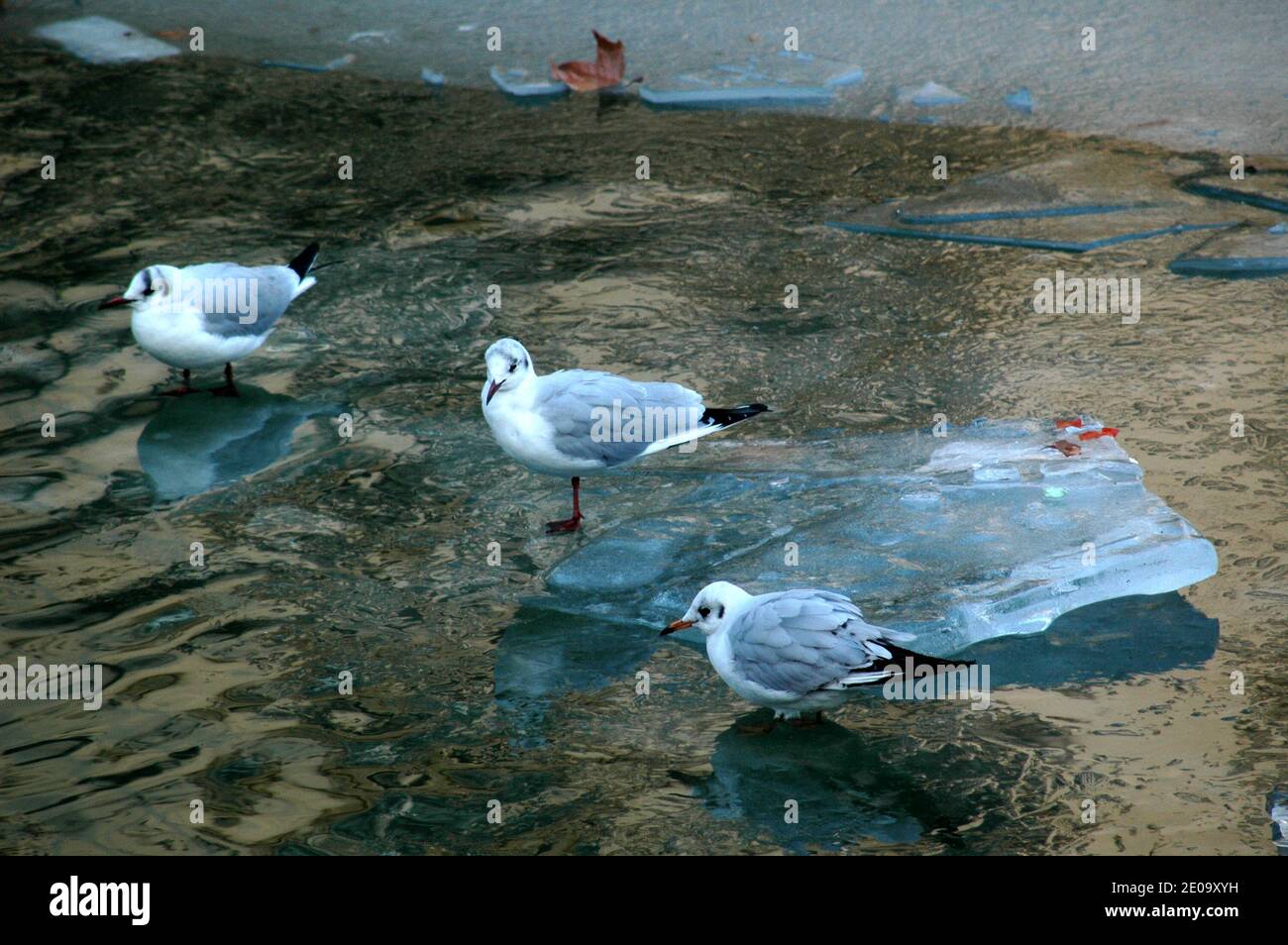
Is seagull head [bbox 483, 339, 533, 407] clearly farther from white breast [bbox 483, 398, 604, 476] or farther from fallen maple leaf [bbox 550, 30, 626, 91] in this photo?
fallen maple leaf [bbox 550, 30, 626, 91]

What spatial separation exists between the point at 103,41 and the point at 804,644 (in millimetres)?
7428

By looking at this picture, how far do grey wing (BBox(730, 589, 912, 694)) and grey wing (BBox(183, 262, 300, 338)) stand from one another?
8.82 feet

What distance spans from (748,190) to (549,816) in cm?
430

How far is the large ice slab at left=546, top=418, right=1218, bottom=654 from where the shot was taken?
4.06 metres

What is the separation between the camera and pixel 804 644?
3.55 metres

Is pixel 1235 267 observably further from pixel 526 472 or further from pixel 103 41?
pixel 103 41

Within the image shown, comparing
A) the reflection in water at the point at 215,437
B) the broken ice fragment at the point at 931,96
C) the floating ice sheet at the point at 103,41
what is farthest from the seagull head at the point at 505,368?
the floating ice sheet at the point at 103,41

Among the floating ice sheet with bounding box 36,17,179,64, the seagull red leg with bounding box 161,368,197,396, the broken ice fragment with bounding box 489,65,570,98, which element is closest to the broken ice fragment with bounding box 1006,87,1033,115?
the broken ice fragment with bounding box 489,65,570,98

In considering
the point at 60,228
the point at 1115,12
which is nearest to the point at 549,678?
the point at 60,228

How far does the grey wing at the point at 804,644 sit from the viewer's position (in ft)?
11.6

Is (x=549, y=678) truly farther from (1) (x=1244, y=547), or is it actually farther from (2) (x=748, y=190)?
(2) (x=748, y=190)

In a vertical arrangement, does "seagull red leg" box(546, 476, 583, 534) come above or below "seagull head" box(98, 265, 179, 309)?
below

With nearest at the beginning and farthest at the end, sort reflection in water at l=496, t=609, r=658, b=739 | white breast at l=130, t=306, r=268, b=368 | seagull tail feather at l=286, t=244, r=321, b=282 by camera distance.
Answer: reflection in water at l=496, t=609, r=658, b=739 < white breast at l=130, t=306, r=268, b=368 < seagull tail feather at l=286, t=244, r=321, b=282

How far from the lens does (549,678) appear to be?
3.94m
